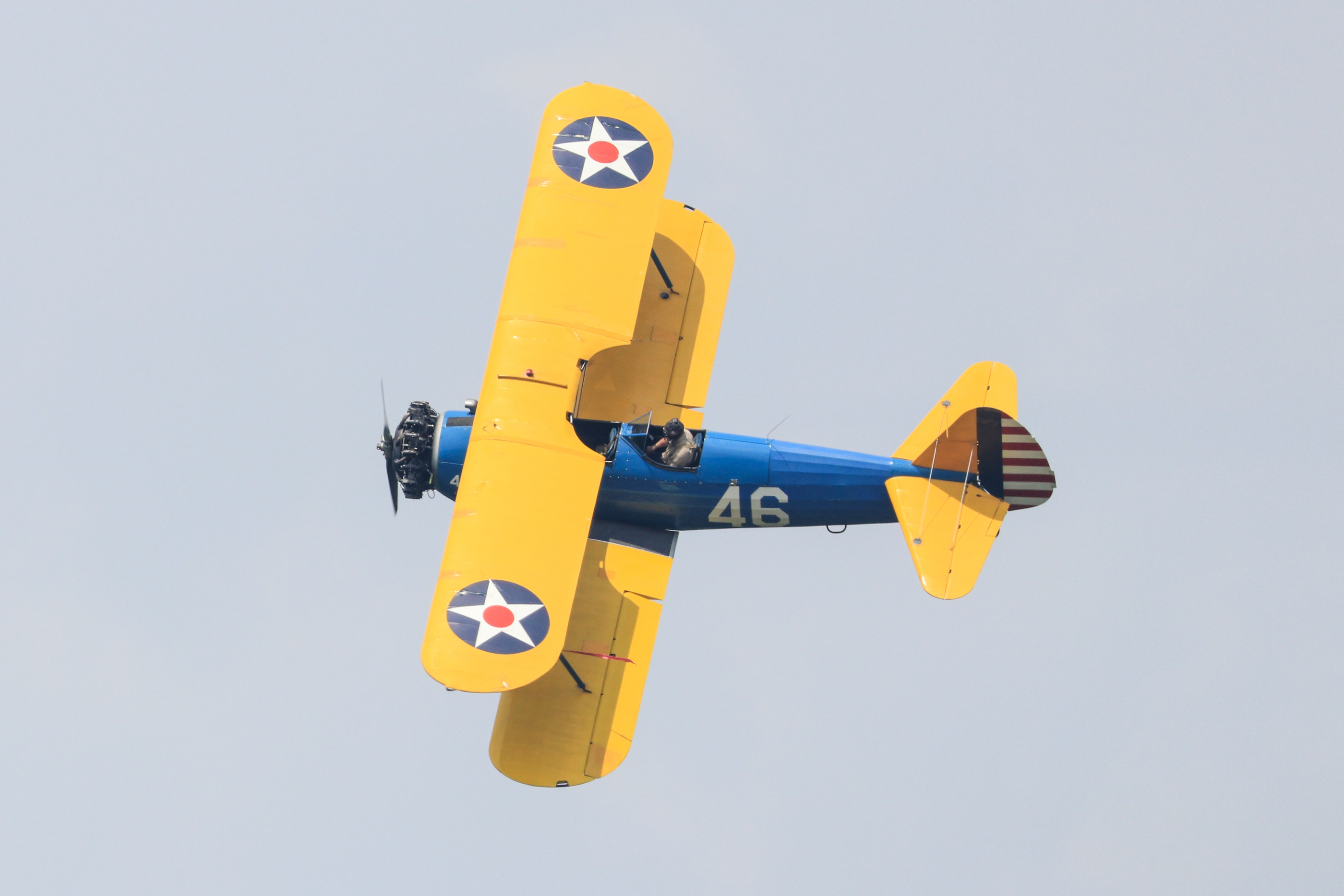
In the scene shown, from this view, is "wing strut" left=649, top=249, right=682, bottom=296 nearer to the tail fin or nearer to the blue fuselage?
the blue fuselage

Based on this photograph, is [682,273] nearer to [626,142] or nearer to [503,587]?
[626,142]

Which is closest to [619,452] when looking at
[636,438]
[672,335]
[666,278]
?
[636,438]

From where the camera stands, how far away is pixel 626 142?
1727 cm

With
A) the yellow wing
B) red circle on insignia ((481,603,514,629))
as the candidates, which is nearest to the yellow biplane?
the yellow wing

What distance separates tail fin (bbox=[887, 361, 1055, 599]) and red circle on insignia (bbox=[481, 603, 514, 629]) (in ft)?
14.6

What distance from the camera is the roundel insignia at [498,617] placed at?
15.2 meters

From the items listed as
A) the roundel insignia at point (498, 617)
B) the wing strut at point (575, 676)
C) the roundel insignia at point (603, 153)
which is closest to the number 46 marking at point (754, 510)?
the wing strut at point (575, 676)

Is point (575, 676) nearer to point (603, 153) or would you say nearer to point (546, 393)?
point (546, 393)

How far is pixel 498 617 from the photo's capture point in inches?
602

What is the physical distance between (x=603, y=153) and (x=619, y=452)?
3.25 metres

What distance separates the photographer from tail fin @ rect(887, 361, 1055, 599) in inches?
665

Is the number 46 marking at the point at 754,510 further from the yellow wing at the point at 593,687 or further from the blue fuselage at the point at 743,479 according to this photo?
the yellow wing at the point at 593,687

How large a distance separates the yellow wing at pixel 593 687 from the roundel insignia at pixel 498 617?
1.86m

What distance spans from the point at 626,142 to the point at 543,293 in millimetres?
2082
